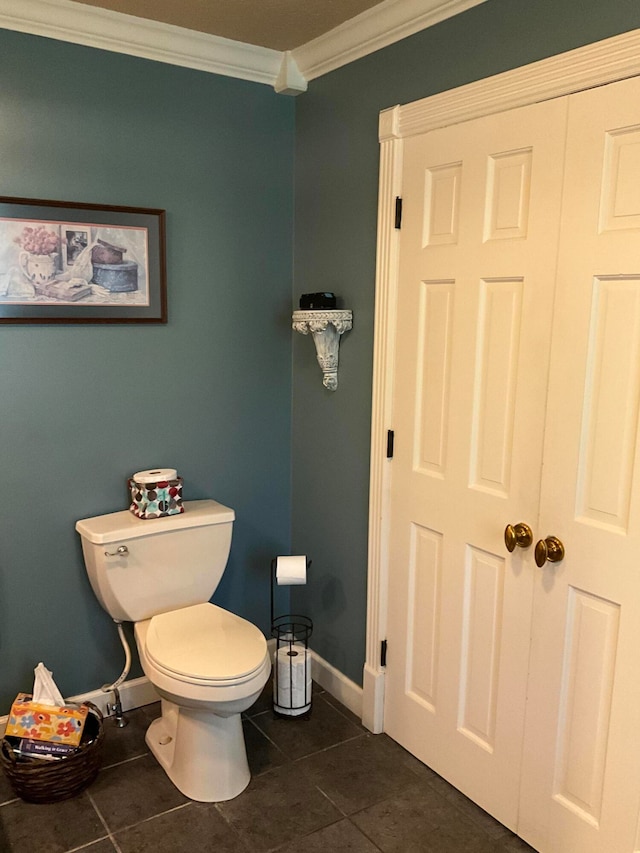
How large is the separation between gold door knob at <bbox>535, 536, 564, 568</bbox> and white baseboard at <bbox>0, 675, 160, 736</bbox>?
5.00ft

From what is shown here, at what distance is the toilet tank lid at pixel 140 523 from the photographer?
2.37 meters

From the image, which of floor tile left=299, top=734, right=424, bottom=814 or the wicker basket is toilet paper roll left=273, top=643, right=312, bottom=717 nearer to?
floor tile left=299, top=734, right=424, bottom=814

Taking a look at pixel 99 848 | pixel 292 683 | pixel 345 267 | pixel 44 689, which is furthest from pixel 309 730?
pixel 345 267

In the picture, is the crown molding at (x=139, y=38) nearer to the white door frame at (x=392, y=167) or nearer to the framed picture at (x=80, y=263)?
the framed picture at (x=80, y=263)

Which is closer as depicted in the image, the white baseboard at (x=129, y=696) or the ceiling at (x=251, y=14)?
the ceiling at (x=251, y=14)

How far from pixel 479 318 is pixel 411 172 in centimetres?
54

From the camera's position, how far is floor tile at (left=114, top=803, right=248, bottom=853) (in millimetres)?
2025

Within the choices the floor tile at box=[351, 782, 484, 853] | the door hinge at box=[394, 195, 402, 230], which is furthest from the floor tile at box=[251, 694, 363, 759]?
the door hinge at box=[394, 195, 402, 230]

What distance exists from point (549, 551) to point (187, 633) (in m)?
1.18

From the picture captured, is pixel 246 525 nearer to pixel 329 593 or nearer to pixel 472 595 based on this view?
pixel 329 593

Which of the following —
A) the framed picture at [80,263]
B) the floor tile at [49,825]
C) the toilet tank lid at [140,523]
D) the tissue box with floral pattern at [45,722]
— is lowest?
the floor tile at [49,825]

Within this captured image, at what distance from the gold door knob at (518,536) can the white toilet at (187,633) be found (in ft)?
2.72

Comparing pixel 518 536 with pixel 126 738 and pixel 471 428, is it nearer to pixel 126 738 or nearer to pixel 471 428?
pixel 471 428

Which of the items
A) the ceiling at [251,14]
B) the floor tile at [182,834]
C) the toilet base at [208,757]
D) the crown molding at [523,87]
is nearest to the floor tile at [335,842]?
the floor tile at [182,834]
